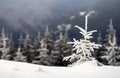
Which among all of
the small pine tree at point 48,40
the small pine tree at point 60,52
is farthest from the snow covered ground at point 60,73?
the small pine tree at point 48,40

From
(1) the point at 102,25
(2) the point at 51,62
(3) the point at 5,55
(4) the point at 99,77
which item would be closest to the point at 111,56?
(2) the point at 51,62

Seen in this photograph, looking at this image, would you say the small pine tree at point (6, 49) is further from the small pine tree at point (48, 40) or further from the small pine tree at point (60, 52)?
the small pine tree at point (60, 52)

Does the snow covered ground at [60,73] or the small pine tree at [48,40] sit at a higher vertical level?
the small pine tree at [48,40]

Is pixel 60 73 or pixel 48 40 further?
pixel 48 40

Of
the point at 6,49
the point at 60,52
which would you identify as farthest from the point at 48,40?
the point at 6,49

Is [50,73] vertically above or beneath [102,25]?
beneath

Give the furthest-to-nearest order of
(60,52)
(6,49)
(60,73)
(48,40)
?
(48,40) < (6,49) < (60,52) < (60,73)

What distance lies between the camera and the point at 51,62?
46.2 m

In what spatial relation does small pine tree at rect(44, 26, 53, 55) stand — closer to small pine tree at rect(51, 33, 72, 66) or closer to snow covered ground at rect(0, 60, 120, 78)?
small pine tree at rect(51, 33, 72, 66)

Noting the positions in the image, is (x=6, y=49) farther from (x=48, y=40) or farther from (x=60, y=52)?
(x=60, y=52)

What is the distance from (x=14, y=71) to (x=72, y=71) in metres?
2.37

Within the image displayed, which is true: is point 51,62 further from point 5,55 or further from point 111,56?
point 111,56

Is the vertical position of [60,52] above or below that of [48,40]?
below

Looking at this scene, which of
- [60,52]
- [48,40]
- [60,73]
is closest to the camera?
[60,73]
